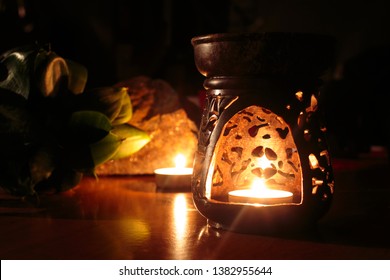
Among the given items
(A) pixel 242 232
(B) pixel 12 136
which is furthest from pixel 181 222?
(B) pixel 12 136

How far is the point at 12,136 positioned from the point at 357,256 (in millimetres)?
557

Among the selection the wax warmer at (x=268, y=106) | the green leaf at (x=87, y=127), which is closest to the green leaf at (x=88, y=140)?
the green leaf at (x=87, y=127)

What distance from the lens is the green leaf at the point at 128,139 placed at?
1.03 m

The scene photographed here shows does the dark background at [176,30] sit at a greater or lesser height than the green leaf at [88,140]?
greater

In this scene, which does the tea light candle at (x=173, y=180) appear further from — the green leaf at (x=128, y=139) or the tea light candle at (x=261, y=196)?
the tea light candle at (x=261, y=196)

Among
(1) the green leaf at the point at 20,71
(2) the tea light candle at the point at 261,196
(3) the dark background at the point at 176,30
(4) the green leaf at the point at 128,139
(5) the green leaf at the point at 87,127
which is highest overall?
(3) the dark background at the point at 176,30

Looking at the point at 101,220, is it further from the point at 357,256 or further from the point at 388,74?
the point at 388,74

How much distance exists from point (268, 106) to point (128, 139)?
1.45 feet

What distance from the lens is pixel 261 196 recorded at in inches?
28.7

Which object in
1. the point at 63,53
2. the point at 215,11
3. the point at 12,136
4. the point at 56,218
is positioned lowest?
the point at 56,218

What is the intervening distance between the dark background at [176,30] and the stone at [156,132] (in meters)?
0.81

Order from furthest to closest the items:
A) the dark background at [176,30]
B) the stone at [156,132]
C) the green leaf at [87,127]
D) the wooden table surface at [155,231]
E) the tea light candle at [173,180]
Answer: the dark background at [176,30] → the stone at [156,132] → the tea light candle at [173,180] → the green leaf at [87,127] → the wooden table surface at [155,231]

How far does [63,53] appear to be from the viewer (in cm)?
244

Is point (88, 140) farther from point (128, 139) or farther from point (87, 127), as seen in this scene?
point (128, 139)
